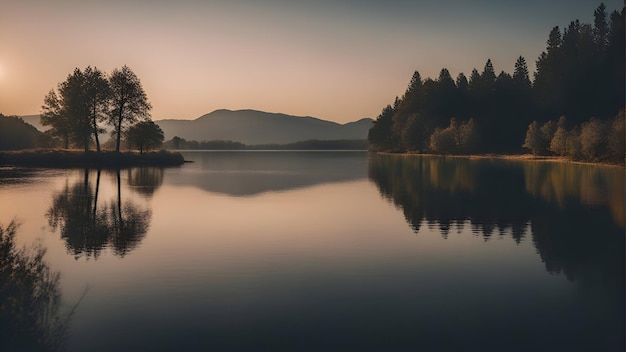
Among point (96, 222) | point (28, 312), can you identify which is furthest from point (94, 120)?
point (28, 312)

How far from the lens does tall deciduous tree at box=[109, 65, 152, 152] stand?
354 ft

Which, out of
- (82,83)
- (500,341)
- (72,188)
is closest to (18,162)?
(82,83)

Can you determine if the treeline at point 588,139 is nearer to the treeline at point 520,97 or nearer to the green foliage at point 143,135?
the treeline at point 520,97

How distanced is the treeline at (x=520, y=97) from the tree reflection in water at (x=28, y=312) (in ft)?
422

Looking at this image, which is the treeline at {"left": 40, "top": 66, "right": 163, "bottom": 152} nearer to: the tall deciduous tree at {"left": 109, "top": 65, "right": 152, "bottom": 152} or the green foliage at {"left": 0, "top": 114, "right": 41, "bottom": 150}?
the tall deciduous tree at {"left": 109, "top": 65, "right": 152, "bottom": 152}

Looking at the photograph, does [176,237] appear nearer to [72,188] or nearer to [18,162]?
[72,188]

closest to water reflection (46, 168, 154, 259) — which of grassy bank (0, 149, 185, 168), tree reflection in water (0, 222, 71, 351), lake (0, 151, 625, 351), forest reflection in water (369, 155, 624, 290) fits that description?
lake (0, 151, 625, 351)

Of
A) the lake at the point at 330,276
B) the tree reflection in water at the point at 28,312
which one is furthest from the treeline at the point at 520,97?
the tree reflection in water at the point at 28,312

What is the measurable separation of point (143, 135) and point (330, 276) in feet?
335

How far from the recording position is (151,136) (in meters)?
114

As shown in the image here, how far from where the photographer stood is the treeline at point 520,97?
131625 millimetres

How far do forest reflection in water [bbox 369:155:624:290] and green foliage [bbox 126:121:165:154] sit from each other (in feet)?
232

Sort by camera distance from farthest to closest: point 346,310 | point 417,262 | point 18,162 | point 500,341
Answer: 1. point 18,162
2. point 417,262
3. point 346,310
4. point 500,341

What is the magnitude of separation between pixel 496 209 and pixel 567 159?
84785mm
